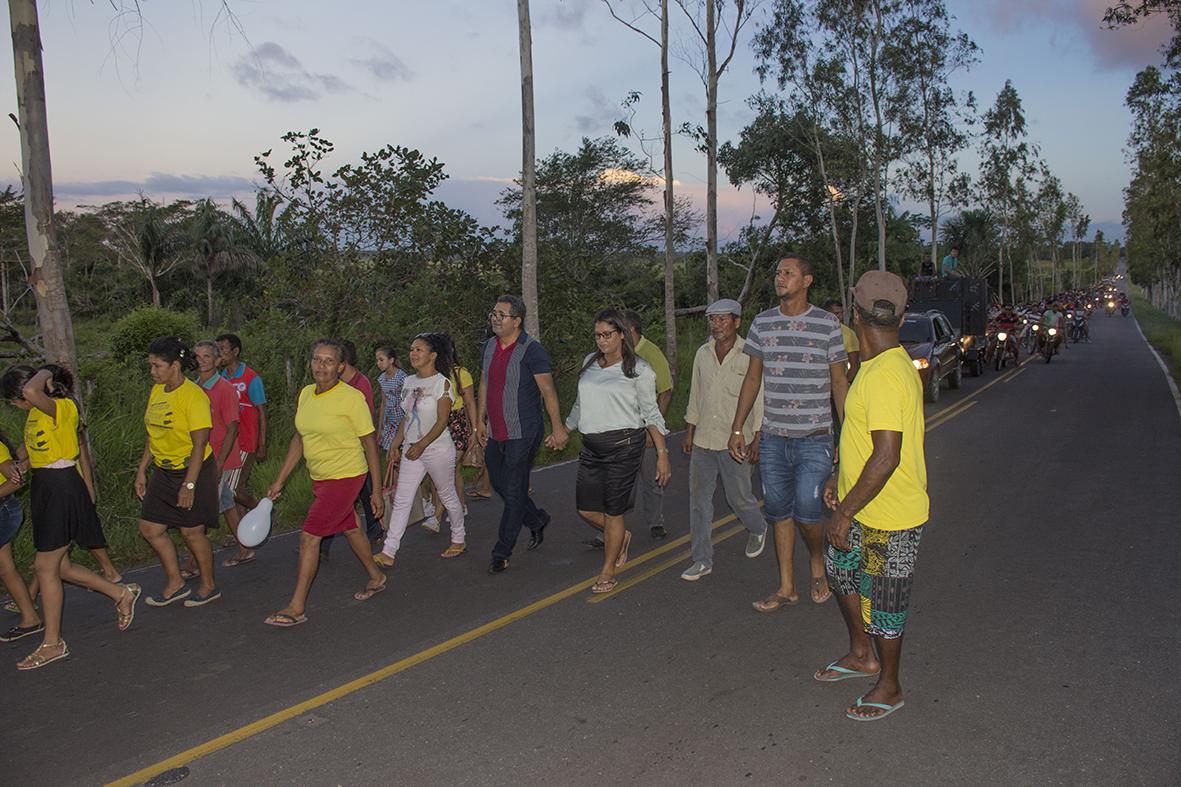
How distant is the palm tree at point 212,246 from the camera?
4388cm

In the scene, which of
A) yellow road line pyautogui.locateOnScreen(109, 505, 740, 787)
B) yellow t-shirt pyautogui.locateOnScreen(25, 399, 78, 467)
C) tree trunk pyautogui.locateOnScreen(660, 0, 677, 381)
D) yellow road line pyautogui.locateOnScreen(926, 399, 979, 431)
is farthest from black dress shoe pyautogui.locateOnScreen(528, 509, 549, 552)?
tree trunk pyautogui.locateOnScreen(660, 0, 677, 381)

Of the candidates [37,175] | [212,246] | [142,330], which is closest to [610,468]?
[37,175]

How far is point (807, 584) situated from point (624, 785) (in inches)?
114

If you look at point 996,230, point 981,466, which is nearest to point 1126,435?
point 981,466

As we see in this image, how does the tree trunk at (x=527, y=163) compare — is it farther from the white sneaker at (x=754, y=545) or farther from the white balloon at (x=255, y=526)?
the white balloon at (x=255, y=526)

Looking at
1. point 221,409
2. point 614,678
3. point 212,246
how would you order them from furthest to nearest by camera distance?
point 212,246
point 221,409
point 614,678

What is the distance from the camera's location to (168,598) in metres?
6.05

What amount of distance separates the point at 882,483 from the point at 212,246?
46.0 meters

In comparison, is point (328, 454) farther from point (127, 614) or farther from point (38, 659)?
point (38, 659)

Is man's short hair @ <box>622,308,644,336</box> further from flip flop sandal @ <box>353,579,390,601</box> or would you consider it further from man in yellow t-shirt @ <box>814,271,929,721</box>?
man in yellow t-shirt @ <box>814,271,929,721</box>

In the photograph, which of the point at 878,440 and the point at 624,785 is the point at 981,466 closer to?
the point at 878,440

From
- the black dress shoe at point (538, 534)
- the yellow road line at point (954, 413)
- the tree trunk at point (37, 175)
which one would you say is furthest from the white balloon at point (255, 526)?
the yellow road line at point (954, 413)

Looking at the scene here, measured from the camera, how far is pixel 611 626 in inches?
214

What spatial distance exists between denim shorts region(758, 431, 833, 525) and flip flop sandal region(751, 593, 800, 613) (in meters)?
0.52
